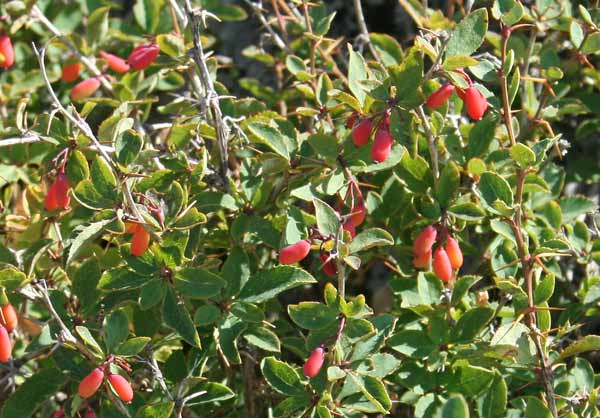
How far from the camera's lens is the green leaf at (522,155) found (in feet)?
5.77

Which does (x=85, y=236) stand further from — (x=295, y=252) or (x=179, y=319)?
(x=295, y=252)

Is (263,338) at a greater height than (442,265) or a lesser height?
lesser

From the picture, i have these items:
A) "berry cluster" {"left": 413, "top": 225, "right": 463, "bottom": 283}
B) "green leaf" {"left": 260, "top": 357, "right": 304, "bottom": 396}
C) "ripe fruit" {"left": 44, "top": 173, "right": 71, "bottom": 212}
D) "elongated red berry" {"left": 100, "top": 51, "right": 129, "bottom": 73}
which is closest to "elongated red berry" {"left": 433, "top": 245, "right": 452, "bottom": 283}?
"berry cluster" {"left": 413, "top": 225, "right": 463, "bottom": 283}

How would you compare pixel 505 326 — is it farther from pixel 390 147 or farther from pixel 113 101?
pixel 113 101

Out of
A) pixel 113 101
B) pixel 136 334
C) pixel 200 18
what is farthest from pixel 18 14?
pixel 136 334

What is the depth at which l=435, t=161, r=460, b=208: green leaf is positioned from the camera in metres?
1.90

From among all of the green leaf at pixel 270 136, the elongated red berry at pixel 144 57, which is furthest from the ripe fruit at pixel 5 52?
the green leaf at pixel 270 136

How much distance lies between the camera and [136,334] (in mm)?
1917

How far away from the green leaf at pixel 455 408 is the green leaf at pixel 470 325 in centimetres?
47

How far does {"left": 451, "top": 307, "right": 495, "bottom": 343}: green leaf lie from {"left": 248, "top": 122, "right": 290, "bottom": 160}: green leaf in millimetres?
464

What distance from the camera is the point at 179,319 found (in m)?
1.77

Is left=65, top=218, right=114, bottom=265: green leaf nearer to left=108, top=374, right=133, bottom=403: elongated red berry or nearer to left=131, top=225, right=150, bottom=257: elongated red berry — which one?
left=131, top=225, right=150, bottom=257: elongated red berry

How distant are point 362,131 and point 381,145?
2.0 inches

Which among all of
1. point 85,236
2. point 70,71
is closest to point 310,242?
point 85,236
